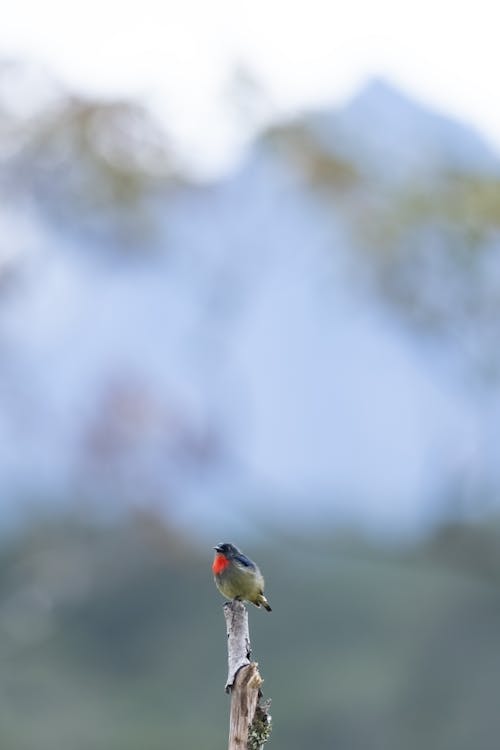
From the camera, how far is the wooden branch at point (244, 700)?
4574mm

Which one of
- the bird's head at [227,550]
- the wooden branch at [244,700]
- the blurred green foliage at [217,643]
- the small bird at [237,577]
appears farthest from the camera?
the blurred green foliage at [217,643]

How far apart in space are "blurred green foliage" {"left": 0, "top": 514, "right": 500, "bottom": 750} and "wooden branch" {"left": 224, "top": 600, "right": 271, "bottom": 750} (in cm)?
1047

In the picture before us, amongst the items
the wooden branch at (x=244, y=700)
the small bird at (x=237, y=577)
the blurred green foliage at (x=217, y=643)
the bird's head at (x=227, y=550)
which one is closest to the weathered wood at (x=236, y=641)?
the wooden branch at (x=244, y=700)

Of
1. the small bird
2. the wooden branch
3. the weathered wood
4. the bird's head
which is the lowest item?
the wooden branch

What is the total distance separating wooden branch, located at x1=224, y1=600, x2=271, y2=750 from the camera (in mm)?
4574

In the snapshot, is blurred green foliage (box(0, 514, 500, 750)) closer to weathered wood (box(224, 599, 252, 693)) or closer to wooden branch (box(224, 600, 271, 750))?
weathered wood (box(224, 599, 252, 693))

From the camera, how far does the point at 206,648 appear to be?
1845 centimetres

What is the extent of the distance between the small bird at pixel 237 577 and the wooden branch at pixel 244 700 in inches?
19.3

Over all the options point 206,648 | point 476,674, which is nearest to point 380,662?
point 476,674

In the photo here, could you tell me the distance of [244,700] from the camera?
4.60m

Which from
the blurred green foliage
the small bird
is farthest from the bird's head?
the blurred green foliage

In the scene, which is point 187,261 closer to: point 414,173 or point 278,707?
point 414,173

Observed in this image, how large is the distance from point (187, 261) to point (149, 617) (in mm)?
5803

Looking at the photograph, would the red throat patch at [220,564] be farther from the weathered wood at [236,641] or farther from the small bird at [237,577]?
the weathered wood at [236,641]
